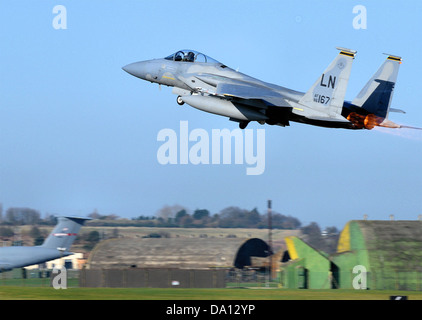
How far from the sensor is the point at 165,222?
179ft

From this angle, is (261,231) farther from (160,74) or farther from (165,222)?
(160,74)

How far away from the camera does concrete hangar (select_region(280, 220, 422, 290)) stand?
126ft

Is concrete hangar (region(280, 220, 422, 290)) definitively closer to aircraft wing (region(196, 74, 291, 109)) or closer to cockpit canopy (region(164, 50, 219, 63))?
aircraft wing (region(196, 74, 291, 109))

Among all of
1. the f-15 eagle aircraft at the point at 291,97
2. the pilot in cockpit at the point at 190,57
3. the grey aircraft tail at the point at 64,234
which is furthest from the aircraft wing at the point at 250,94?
the grey aircraft tail at the point at 64,234

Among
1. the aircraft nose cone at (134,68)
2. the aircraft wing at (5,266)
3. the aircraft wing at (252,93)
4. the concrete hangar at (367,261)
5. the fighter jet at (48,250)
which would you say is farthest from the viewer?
the concrete hangar at (367,261)

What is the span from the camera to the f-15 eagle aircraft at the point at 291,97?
28.1 metres

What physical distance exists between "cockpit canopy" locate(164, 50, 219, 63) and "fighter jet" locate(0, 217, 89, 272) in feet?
41.2

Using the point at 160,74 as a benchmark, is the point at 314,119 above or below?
below

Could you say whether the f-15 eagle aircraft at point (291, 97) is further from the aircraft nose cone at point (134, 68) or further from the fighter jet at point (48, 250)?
the fighter jet at point (48, 250)

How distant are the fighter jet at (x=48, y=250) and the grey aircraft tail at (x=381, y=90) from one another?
61.6 feet

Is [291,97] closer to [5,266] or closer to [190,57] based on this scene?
[190,57]

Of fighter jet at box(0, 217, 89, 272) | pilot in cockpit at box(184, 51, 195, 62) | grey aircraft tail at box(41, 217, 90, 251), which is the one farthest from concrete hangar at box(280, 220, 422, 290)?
pilot in cockpit at box(184, 51, 195, 62)
